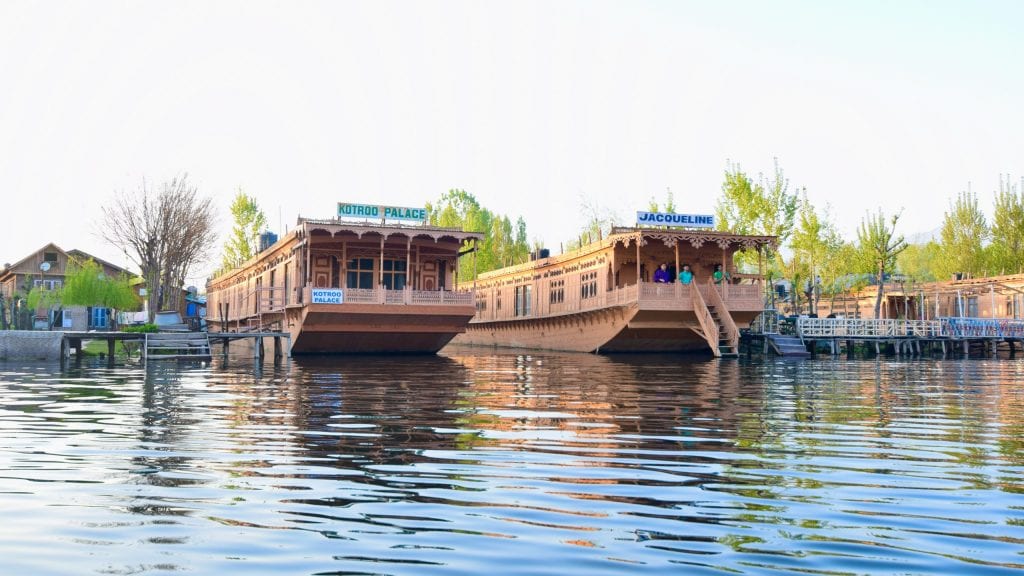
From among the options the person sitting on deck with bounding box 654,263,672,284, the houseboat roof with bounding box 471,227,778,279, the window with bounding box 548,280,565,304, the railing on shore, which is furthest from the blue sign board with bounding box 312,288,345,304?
the railing on shore

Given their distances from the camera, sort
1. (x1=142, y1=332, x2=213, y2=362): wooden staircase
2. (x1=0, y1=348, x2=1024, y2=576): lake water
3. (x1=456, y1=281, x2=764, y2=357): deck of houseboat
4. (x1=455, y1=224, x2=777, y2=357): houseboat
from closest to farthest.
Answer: (x1=0, y1=348, x2=1024, y2=576): lake water, (x1=142, y1=332, x2=213, y2=362): wooden staircase, (x1=456, y1=281, x2=764, y2=357): deck of houseboat, (x1=455, y1=224, x2=777, y2=357): houseboat

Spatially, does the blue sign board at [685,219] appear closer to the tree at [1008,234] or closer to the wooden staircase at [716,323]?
the wooden staircase at [716,323]

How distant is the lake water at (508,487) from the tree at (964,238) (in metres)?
67.7

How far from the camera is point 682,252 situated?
136 ft

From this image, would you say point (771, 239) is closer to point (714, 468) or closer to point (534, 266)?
point (534, 266)

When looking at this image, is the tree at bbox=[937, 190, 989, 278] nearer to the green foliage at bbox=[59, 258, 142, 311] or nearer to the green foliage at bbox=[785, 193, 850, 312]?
the green foliage at bbox=[785, 193, 850, 312]

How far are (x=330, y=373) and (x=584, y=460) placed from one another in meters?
16.5

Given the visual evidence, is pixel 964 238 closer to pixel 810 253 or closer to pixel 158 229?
pixel 810 253

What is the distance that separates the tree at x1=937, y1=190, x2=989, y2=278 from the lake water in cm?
6775

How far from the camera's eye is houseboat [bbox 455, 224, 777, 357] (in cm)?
3819

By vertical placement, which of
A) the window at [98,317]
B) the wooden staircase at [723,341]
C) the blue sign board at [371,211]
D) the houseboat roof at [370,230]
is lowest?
the wooden staircase at [723,341]

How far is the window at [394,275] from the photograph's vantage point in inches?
1516

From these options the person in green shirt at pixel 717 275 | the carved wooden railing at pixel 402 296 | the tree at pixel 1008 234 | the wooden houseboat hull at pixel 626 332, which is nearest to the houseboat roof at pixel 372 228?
the carved wooden railing at pixel 402 296

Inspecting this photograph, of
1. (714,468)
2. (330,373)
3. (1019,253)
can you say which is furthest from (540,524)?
(1019,253)
